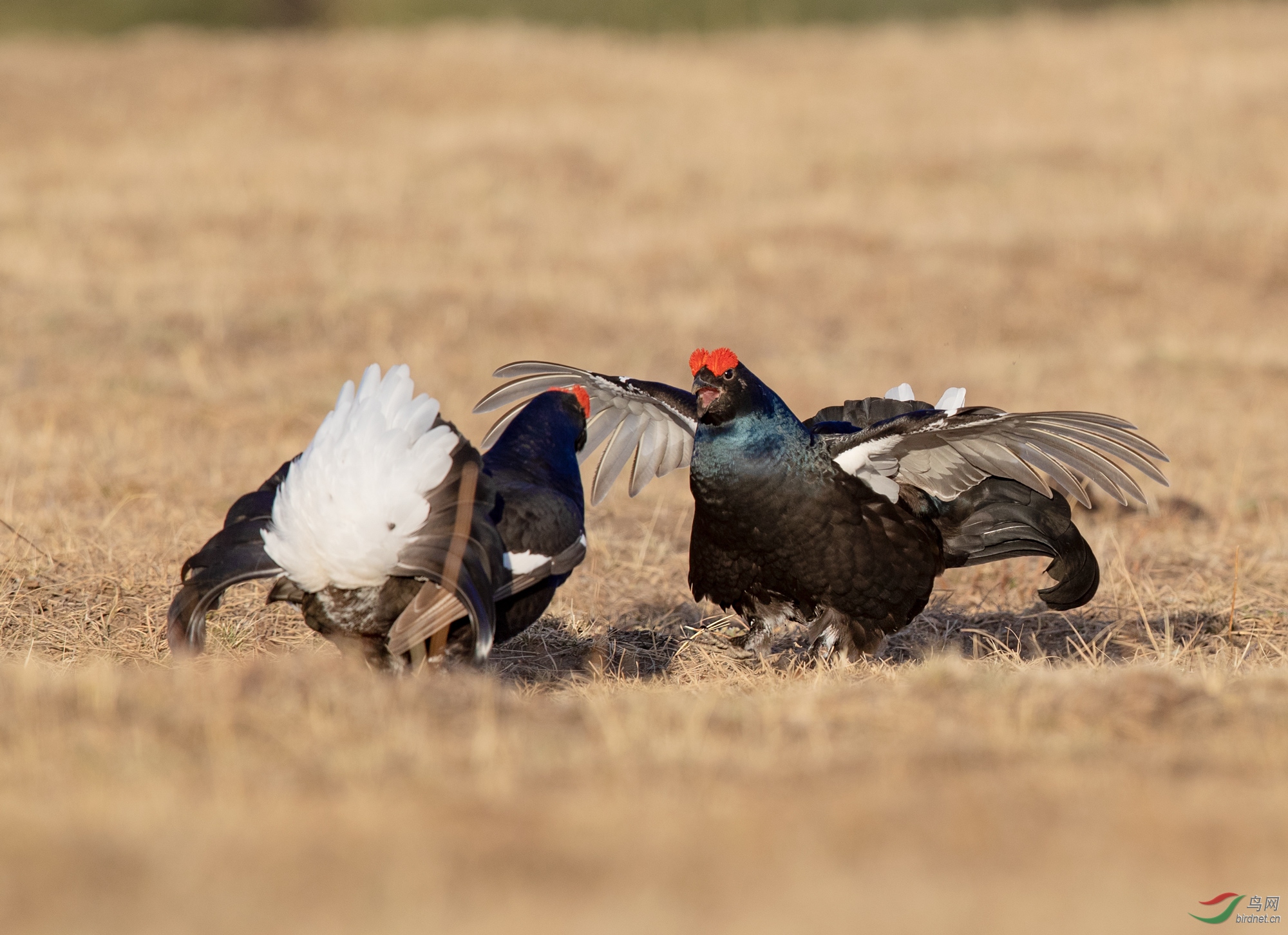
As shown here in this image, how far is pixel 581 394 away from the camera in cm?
519

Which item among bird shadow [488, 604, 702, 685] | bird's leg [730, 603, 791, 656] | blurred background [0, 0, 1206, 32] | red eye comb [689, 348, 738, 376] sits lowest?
bird shadow [488, 604, 702, 685]

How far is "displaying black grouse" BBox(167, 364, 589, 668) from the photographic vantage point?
13.5 ft

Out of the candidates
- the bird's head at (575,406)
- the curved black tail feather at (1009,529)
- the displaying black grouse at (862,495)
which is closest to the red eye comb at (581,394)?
the bird's head at (575,406)

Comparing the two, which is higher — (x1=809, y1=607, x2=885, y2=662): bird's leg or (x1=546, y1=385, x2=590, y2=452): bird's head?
(x1=546, y1=385, x2=590, y2=452): bird's head

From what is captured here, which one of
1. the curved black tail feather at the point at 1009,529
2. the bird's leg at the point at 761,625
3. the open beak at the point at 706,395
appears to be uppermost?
the open beak at the point at 706,395

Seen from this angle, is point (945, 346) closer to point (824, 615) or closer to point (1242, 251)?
point (1242, 251)

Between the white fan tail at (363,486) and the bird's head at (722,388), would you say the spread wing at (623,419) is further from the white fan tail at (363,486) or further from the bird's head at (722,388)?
the white fan tail at (363,486)

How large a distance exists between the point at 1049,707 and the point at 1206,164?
593 inches

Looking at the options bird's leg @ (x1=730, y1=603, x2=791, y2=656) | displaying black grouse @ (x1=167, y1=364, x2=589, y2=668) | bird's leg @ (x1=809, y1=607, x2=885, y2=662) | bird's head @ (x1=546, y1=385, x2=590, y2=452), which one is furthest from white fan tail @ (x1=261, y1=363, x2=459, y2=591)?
bird's leg @ (x1=809, y1=607, x2=885, y2=662)

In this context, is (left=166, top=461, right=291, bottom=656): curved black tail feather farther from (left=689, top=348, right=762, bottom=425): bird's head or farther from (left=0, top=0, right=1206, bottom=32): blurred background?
(left=0, top=0, right=1206, bottom=32): blurred background

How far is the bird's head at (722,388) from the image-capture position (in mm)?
4852

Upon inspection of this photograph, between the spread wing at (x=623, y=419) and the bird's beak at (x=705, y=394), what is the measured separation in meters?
0.62

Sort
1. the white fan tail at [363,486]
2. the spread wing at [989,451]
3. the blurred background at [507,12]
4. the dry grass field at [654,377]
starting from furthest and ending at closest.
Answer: the blurred background at [507,12]
the spread wing at [989,451]
the white fan tail at [363,486]
the dry grass field at [654,377]

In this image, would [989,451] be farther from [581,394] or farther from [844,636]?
[581,394]
